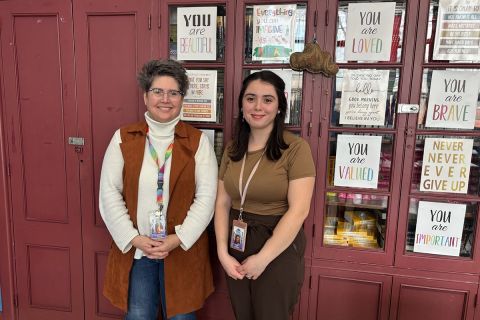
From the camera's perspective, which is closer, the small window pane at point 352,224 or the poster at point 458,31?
the poster at point 458,31

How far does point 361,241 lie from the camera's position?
74.5 inches

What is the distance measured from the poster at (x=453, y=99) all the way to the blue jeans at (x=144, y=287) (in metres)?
1.52

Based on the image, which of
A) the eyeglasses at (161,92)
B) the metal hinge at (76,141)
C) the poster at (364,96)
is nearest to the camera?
the eyeglasses at (161,92)

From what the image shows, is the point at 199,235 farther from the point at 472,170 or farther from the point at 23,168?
the point at 472,170

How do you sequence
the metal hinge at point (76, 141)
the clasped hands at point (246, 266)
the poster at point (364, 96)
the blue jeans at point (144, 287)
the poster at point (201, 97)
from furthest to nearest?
1. the metal hinge at point (76, 141)
2. the poster at point (201, 97)
3. the poster at point (364, 96)
4. the blue jeans at point (144, 287)
5. the clasped hands at point (246, 266)

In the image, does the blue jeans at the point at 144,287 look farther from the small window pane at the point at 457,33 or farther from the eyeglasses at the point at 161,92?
the small window pane at the point at 457,33

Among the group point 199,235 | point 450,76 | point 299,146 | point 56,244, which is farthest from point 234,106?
point 56,244

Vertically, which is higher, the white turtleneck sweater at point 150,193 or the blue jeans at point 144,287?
the white turtleneck sweater at point 150,193

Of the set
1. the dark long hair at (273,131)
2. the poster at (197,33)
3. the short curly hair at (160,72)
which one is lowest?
the dark long hair at (273,131)

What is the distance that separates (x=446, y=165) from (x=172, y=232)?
139cm

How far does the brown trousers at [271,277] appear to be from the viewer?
54.7 inches

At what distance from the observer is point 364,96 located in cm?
172

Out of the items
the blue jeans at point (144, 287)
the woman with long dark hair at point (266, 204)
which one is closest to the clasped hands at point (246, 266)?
the woman with long dark hair at point (266, 204)

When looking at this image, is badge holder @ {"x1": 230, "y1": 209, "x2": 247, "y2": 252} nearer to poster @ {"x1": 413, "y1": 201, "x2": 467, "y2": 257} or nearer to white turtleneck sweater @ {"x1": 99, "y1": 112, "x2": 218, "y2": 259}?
white turtleneck sweater @ {"x1": 99, "y1": 112, "x2": 218, "y2": 259}
